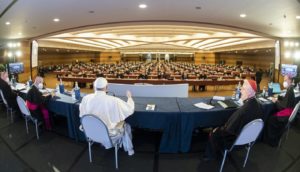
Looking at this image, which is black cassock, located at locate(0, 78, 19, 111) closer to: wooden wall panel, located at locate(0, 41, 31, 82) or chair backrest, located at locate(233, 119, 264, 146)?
chair backrest, located at locate(233, 119, 264, 146)

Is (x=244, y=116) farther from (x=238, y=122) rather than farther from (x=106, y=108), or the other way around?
(x=106, y=108)

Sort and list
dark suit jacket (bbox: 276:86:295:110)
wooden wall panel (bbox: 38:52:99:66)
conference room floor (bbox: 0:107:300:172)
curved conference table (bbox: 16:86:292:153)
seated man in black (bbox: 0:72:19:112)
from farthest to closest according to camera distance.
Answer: wooden wall panel (bbox: 38:52:99:66)
seated man in black (bbox: 0:72:19:112)
dark suit jacket (bbox: 276:86:295:110)
curved conference table (bbox: 16:86:292:153)
conference room floor (bbox: 0:107:300:172)

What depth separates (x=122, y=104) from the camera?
9.62 feet

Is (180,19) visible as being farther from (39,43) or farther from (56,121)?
(39,43)

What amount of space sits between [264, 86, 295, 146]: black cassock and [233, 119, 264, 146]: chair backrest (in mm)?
1323

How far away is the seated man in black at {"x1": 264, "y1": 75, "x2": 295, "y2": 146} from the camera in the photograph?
3.60 meters

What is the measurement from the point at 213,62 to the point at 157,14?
31.9m

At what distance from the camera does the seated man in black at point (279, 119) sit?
360 cm

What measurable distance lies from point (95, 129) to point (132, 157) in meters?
1.01

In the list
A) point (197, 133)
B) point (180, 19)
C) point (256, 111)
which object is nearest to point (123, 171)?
point (197, 133)

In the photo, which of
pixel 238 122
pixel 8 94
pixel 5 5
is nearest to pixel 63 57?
pixel 5 5

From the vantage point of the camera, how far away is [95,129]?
2.66 m

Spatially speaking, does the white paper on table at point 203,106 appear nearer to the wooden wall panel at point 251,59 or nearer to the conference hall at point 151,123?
the conference hall at point 151,123

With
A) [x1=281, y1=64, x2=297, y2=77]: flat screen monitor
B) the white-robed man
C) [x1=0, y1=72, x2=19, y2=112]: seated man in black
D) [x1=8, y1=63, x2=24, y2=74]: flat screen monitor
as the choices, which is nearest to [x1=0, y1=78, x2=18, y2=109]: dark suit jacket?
[x1=0, y1=72, x2=19, y2=112]: seated man in black
